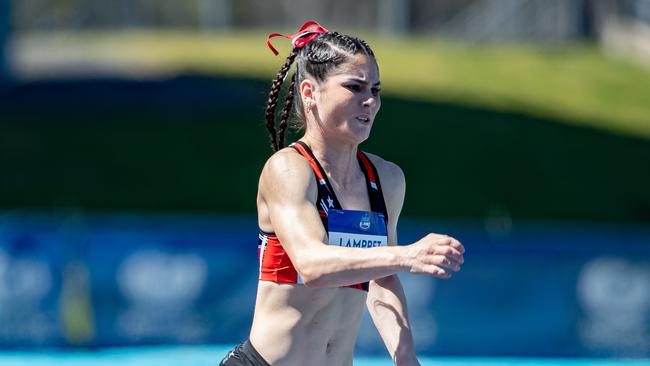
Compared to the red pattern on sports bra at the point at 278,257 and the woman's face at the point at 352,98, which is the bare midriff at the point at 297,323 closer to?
the red pattern on sports bra at the point at 278,257

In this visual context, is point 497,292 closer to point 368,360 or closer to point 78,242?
point 368,360

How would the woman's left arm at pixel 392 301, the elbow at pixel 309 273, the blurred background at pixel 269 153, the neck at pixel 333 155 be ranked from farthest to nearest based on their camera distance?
the blurred background at pixel 269 153 → the woman's left arm at pixel 392 301 → the neck at pixel 333 155 → the elbow at pixel 309 273

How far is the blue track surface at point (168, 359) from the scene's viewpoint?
26.2 ft

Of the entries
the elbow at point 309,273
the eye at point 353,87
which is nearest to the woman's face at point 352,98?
the eye at point 353,87

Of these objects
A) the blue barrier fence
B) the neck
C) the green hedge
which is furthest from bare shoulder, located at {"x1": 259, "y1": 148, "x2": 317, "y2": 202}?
Answer: the green hedge

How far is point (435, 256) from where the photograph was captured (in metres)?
3.00

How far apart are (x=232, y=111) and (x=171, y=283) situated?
826 centimetres

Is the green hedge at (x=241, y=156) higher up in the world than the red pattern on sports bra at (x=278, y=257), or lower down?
higher up

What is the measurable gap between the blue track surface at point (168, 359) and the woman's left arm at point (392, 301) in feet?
13.8

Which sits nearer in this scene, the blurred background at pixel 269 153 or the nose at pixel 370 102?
the nose at pixel 370 102

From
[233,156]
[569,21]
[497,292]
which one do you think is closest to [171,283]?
[497,292]

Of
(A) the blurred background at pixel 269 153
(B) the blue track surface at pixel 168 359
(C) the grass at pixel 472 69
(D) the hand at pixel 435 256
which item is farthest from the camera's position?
(C) the grass at pixel 472 69

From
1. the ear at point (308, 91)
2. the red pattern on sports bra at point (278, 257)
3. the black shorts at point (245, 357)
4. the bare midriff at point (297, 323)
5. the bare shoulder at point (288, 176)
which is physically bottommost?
the black shorts at point (245, 357)

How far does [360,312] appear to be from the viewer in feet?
12.5
